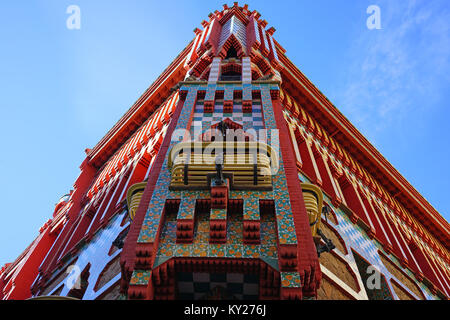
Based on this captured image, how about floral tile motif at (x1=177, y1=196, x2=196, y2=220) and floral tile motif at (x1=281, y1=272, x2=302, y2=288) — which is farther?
floral tile motif at (x1=177, y1=196, x2=196, y2=220)

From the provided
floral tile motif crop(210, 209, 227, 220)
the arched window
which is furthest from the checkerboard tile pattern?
the arched window

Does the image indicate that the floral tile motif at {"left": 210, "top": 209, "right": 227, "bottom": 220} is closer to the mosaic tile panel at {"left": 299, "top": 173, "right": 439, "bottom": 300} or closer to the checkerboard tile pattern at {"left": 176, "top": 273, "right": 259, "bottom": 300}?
the checkerboard tile pattern at {"left": 176, "top": 273, "right": 259, "bottom": 300}

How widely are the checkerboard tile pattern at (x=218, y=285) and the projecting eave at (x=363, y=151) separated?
11.0 m

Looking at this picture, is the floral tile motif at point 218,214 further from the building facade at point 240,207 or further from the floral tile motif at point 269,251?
the floral tile motif at point 269,251

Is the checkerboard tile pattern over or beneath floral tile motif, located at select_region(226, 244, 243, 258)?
beneath

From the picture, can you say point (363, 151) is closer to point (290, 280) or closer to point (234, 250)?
point (234, 250)

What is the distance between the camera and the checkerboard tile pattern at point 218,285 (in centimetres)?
541

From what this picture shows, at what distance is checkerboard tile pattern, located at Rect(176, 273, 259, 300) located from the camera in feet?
17.7

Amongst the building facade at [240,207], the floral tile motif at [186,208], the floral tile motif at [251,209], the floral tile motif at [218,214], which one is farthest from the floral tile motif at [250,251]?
the floral tile motif at [186,208]

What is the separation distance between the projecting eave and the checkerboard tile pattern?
11.0 m

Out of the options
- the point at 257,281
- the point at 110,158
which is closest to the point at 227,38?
the point at 110,158

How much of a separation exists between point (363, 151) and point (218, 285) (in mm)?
12872
